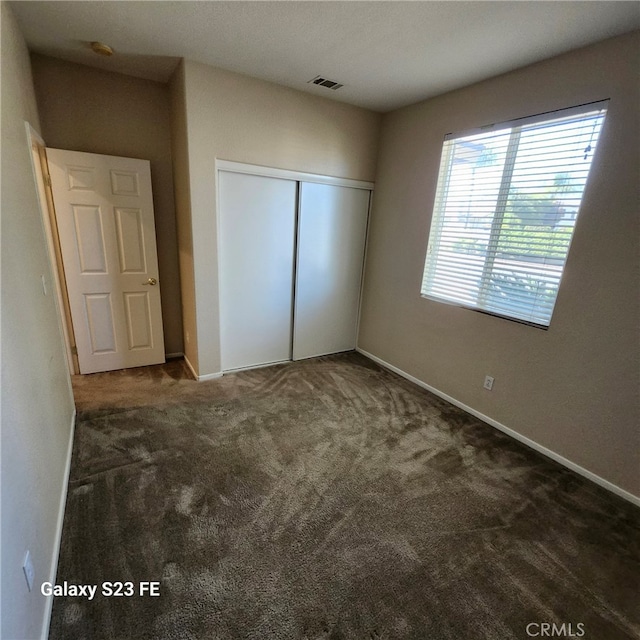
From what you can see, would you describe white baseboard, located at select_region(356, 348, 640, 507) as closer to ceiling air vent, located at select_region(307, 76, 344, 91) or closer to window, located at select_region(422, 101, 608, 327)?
window, located at select_region(422, 101, 608, 327)

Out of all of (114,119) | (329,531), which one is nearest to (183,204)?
(114,119)

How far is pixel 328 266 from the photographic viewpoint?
12.0ft

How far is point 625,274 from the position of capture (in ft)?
6.40

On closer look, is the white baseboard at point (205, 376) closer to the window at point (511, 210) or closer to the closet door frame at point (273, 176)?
the closet door frame at point (273, 176)

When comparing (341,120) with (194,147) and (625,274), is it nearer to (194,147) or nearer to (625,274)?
(194,147)

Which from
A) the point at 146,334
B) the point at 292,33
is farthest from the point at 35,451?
the point at 292,33

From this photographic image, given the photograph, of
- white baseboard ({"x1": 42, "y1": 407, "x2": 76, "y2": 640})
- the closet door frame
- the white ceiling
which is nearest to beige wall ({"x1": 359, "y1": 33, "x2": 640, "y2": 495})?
the white ceiling

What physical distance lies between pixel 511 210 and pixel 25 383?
3.03m

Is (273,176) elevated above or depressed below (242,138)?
below

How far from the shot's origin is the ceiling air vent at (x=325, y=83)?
8.82 ft

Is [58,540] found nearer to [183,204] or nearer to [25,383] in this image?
[25,383]

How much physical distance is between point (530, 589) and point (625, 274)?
5.75 ft

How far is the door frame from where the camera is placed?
2.48 meters

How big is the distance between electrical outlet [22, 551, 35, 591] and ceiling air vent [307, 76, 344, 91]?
10.7 ft
